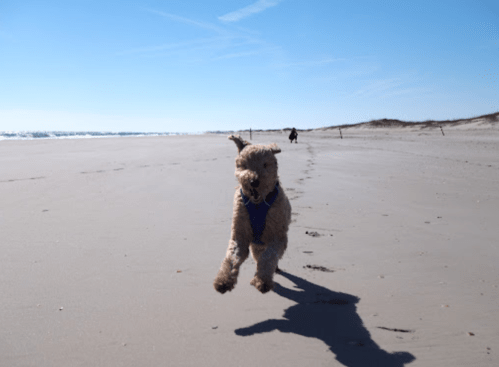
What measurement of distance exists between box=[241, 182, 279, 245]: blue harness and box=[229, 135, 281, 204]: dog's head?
0.06 m

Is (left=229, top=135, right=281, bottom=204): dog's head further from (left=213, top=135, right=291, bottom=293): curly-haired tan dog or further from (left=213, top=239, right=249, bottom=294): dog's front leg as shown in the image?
(left=213, top=239, right=249, bottom=294): dog's front leg

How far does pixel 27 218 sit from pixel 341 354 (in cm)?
497

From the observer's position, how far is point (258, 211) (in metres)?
3.20

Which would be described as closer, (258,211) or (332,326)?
(332,326)

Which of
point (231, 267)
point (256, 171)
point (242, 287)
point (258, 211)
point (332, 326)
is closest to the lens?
point (332, 326)

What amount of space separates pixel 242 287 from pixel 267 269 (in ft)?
1.90

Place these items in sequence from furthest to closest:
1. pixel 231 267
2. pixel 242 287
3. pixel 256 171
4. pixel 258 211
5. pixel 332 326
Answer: pixel 242 287 → pixel 258 211 → pixel 256 171 → pixel 231 267 → pixel 332 326

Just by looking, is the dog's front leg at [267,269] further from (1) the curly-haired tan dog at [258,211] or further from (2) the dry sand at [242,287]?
(2) the dry sand at [242,287]

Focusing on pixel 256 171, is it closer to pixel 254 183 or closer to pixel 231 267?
pixel 254 183

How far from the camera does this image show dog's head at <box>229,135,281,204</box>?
9.89ft

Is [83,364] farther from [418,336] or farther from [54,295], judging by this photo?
[418,336]

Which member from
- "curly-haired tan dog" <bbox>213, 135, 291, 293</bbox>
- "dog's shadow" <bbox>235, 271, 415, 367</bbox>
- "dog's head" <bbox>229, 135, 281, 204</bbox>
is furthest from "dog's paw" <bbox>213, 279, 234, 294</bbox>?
"dog's head" <bbox>229, 135, 281, 204</bbox>

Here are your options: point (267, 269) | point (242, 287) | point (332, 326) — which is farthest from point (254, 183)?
point (332, 326)

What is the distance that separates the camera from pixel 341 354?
92.2 inches
